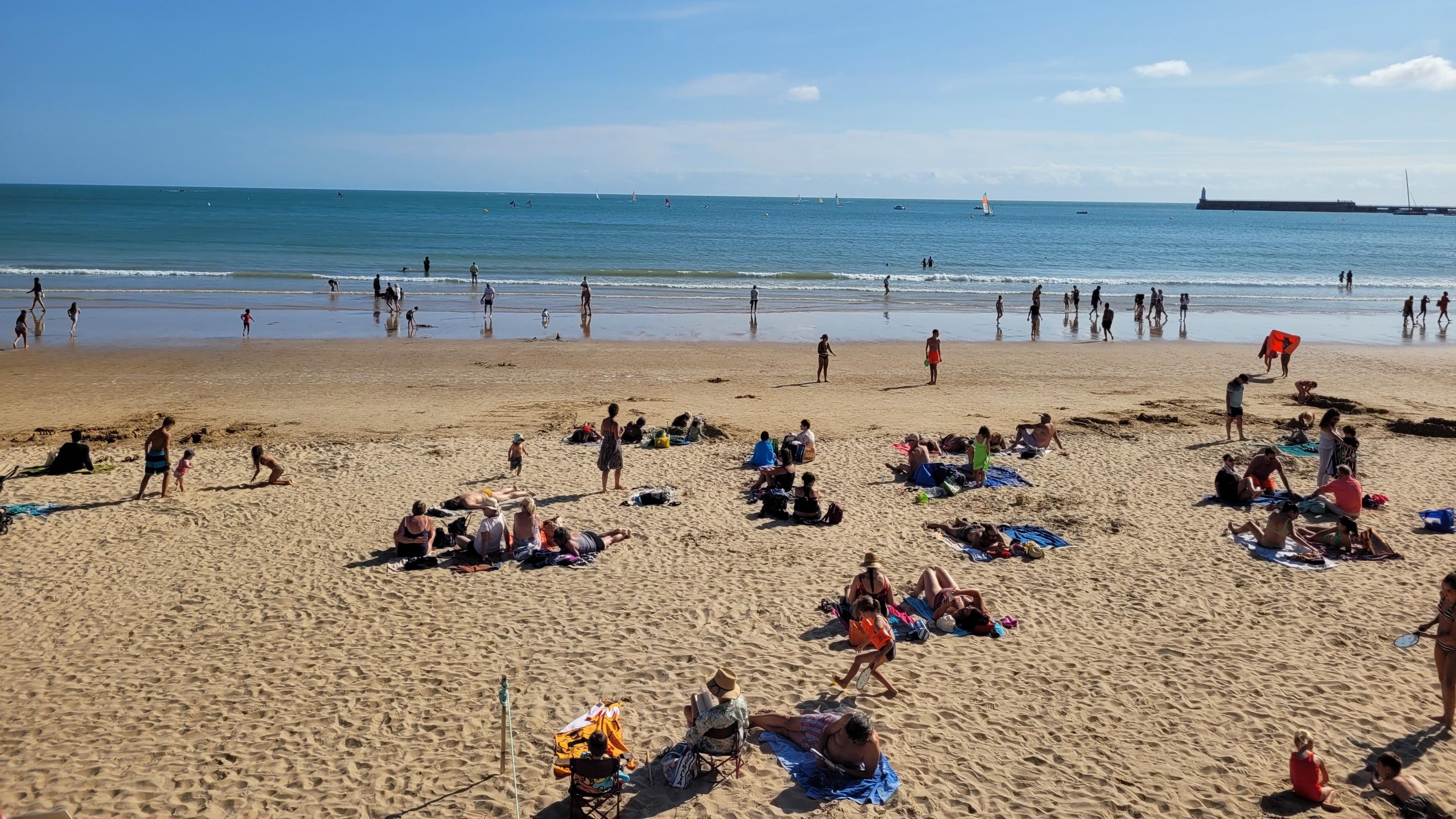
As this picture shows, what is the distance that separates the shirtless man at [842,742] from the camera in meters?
6.52

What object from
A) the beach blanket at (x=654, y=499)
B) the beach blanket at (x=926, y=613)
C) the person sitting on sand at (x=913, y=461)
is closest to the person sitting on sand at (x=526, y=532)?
the beach blanket at (x=654, y=499)

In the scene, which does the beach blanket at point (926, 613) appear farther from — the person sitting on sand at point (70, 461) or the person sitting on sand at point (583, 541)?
the person sitting on sand at point (70, 461)

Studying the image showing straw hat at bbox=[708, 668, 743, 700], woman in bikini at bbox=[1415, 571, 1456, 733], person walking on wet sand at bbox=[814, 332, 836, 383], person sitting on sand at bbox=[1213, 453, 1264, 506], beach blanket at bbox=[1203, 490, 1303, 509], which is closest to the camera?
straw hat at bbox=[708, 668, 743, 700]

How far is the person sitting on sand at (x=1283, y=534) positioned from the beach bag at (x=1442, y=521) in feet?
6.32

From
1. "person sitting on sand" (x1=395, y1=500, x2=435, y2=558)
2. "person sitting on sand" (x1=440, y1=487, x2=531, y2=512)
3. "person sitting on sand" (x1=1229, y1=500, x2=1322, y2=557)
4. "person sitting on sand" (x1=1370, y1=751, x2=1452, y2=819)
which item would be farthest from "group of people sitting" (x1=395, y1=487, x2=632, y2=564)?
"person sitting on sand" (x1=1229, y1=500, x2=1322, y2=557)

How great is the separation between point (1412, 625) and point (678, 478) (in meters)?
9.19

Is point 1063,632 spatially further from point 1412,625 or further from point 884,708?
point 1412,625

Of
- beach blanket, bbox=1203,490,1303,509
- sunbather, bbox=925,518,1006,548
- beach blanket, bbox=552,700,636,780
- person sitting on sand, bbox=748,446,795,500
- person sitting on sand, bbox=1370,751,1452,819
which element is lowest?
person sitting on sand, bbox=1370,751,1452,819

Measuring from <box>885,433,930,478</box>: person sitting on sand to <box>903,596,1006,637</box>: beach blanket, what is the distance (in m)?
4.59

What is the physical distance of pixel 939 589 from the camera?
30.9 ft

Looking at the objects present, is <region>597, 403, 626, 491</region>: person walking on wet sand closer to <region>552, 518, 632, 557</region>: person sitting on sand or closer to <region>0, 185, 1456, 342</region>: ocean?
<region>552, 518, 632, 557</region>: person sitting on sand

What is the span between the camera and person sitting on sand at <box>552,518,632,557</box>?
1086 cm

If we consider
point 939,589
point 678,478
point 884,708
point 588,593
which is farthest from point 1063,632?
point 678,478

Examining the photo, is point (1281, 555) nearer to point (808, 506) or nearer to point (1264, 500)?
point (1264, 500)
